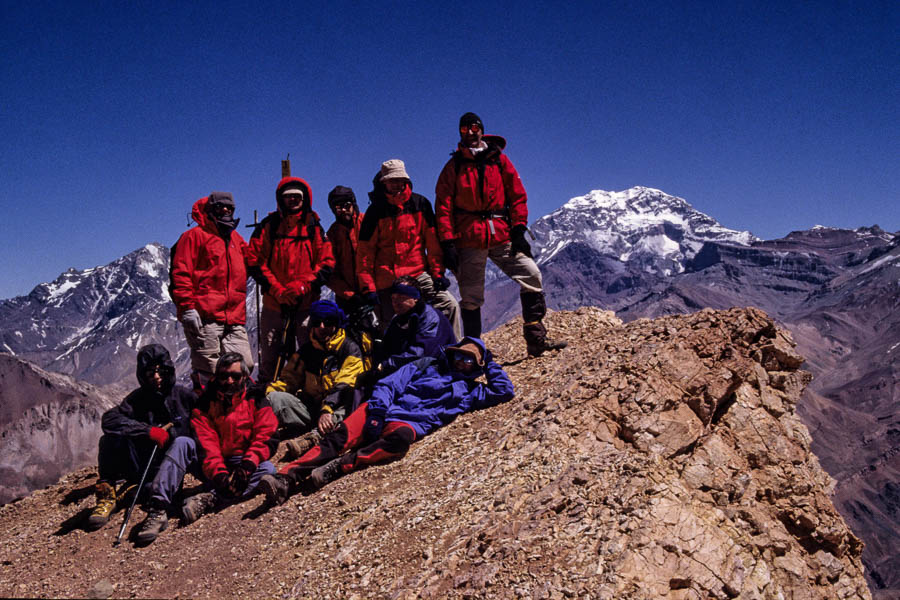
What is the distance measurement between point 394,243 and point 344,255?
128 centimetres

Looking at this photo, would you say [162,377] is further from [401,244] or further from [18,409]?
[18,409]

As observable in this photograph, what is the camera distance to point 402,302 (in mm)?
8523

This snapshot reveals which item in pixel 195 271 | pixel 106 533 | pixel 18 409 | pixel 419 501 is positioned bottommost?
pixel 18 409

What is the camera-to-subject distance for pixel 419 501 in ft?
20.6

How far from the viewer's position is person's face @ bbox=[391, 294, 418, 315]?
8.51m

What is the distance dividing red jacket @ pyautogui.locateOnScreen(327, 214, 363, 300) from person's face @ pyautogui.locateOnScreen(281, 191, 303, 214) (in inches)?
31.2

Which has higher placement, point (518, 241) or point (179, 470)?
point (518, 241)

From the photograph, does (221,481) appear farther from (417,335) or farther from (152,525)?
(417,335)

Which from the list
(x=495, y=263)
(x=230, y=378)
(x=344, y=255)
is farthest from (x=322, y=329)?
(x=495, y=263)

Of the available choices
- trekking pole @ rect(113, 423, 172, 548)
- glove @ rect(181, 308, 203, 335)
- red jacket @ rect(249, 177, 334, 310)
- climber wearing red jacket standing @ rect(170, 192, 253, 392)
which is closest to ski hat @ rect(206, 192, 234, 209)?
climber wearing red jacket standing @ rect(170, 192, 253, 392)

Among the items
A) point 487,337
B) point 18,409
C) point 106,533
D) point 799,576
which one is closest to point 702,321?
point 799,576

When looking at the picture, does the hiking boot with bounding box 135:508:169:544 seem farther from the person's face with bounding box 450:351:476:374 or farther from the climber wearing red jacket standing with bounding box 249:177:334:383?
the person's face with bounding box 450:351:476:374

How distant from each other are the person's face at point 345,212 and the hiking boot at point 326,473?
4402 millimetres

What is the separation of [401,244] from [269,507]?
433 cm
